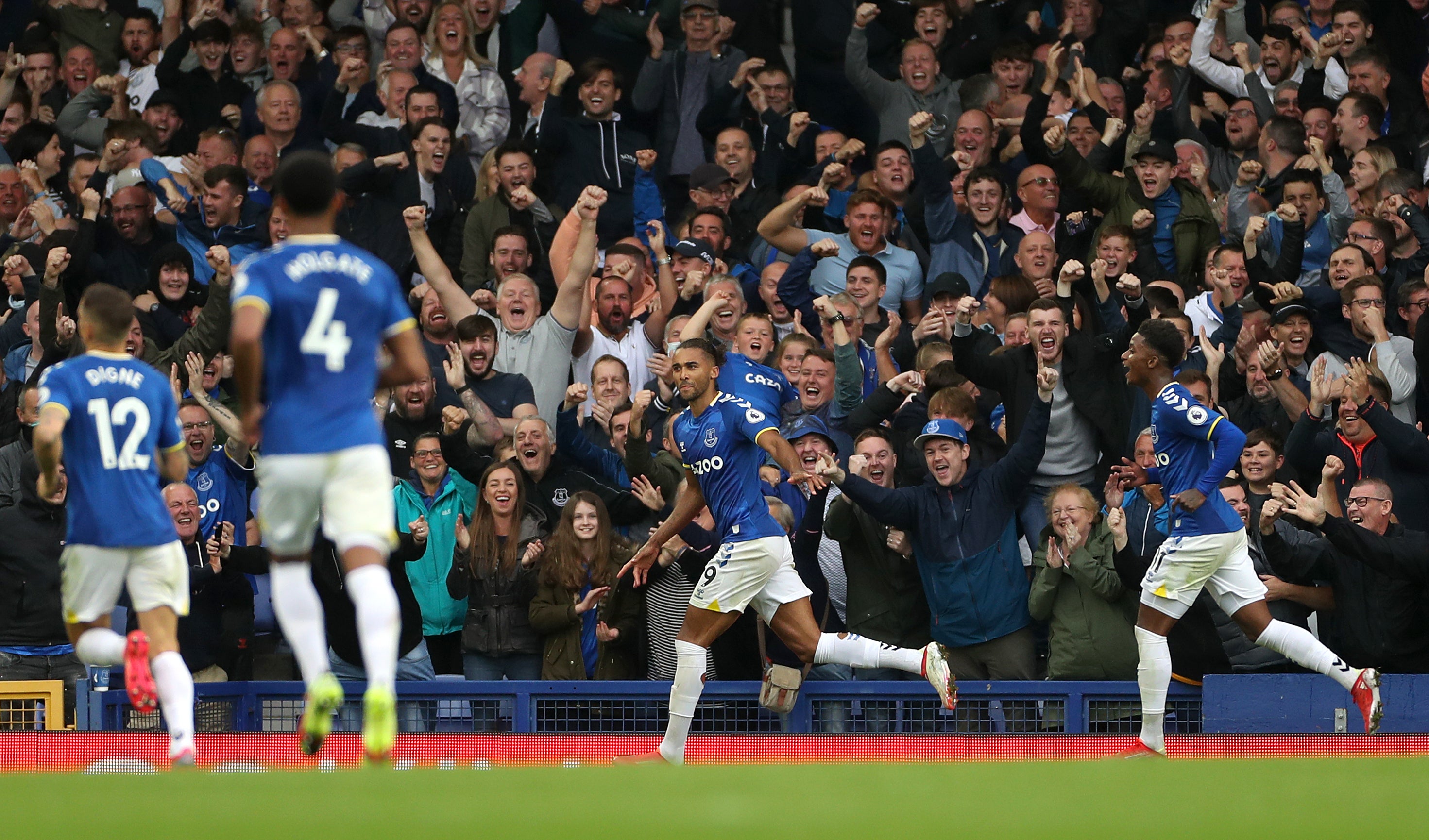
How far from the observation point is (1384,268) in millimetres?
12547

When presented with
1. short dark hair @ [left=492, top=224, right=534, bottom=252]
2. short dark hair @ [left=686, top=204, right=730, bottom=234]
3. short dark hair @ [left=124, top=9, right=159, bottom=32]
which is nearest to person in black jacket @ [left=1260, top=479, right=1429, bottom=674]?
short dark hair @ [left=686, top=204, right=730, bottom=234]

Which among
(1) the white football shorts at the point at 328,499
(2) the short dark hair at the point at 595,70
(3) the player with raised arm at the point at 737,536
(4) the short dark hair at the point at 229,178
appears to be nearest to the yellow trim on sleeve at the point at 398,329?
(1) the white football shorts at the point at 328,499

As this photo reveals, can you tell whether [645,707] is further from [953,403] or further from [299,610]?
[299,610]

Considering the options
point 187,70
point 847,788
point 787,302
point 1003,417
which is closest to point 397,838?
point 847,788

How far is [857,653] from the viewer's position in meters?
9.87

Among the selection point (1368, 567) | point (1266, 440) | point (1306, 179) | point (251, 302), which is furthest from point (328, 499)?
point (1306, 179)

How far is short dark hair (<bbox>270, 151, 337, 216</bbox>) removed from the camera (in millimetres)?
6219

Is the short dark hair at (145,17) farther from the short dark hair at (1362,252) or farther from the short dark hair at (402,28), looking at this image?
the short dark hair at (1362,252)

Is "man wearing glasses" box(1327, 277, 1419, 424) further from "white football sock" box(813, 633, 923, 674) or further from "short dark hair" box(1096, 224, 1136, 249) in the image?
"white football sock" box(813, 633, 923, 674)

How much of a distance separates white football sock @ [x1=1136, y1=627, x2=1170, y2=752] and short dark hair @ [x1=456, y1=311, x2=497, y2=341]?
4908 millimetres

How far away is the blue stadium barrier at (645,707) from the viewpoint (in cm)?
955

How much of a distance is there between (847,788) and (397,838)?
185 cm

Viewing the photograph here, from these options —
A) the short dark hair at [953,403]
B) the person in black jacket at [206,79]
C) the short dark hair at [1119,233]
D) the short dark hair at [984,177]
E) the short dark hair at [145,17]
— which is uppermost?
the short dark hair at [145,17]

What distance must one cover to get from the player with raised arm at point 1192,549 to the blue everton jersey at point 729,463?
2075mm
